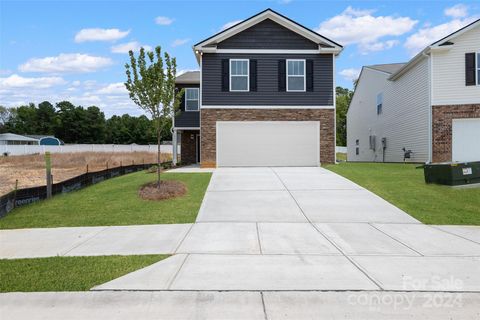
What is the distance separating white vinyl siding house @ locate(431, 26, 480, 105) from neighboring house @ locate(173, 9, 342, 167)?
4514mm

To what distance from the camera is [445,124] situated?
17656 mm

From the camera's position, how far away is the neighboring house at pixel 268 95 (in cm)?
1928

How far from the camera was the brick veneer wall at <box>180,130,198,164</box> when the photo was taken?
25.6m

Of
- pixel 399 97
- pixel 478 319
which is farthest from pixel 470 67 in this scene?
pixel 478 319

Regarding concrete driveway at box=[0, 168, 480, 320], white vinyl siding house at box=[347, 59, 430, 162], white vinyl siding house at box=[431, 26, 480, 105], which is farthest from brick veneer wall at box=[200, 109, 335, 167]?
concrete driveway at box=[0, 168, 480, 320]

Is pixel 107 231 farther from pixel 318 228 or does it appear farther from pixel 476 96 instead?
pixel 476 96

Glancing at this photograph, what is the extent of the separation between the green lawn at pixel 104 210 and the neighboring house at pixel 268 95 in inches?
265

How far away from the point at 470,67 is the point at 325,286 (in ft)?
54.0

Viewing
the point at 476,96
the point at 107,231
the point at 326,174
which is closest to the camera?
the point at 107,231

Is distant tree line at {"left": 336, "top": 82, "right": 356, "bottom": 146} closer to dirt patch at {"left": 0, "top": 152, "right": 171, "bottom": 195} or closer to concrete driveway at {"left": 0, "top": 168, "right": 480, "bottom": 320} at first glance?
dirt patch at {"left": 0, "top": 152, "right": 171, "bottom": 195}

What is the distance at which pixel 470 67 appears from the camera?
17406 mm

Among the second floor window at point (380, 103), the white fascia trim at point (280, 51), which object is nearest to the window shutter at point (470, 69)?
the white fascia trim at point (280, 51)

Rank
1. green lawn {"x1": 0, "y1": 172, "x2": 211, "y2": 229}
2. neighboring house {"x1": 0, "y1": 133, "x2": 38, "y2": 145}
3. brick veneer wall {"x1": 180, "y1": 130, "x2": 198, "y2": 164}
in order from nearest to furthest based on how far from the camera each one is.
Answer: green lawn {"x1": 0, "y1": 172, "x2": 211, "y2": 229}
brick veneer wall {"x1": 180, "y1": 130, "x2": 198, "y2": 164}
neighboring house {"x1": 0, "y1": 133, "x2": 38, "y2": 145}

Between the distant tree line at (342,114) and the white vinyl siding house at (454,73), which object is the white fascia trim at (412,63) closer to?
the white vinyl siding house at (454,73)
